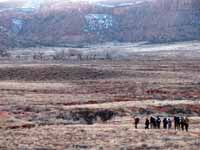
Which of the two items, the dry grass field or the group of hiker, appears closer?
the dry grass field

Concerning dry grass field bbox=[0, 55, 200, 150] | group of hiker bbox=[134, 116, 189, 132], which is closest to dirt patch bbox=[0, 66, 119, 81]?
dry grass field bbox=[0, 55, 200, 150]

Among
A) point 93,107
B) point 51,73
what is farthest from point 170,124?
point 51,73

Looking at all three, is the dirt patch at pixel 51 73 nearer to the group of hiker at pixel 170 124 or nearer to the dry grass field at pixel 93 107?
the dry grass field at pixel 93 107

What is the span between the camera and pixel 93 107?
48594 millimetres

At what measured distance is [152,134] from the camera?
34.7 m

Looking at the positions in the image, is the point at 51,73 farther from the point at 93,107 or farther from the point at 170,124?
the point at 170,124

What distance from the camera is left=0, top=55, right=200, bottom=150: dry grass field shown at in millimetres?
32438

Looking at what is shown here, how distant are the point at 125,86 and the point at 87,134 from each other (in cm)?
3799

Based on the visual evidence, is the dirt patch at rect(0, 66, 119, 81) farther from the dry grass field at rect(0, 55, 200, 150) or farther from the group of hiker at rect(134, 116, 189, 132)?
the group of hiker at rect(134, 116, 189, 132)

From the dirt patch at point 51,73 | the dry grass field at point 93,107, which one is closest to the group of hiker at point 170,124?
the dry grass field at point 93,107

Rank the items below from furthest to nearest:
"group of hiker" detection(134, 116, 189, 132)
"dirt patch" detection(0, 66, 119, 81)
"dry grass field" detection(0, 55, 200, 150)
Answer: "dirt patch" detection(0, 66, 119, 81), "group of hiker" detection(134, 116, 189, 132), "dry grass field" detection(0, 55, 200, 150)

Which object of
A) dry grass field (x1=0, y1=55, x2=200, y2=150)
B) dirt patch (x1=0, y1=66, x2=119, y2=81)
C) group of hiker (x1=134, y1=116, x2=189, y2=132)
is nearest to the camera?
dry grass field (x1=0, y1=55, x2=200, y2=150)

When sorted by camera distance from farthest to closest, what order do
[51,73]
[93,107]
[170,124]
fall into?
[51,73] < [93,107] < [170,124]

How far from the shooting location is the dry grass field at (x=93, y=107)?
32438mm
